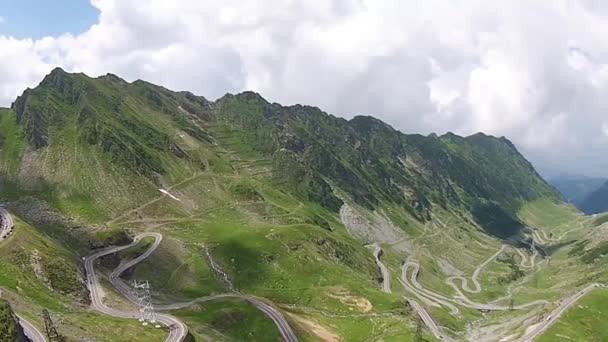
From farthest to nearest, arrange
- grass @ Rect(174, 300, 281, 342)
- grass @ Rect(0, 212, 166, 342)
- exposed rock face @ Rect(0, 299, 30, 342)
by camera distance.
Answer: grass @ Rect(174, 300, 281, 342), grass @ Rect(0, 212, 166, 342), exposed rock face @ Rect(0, 299, 30, 342)

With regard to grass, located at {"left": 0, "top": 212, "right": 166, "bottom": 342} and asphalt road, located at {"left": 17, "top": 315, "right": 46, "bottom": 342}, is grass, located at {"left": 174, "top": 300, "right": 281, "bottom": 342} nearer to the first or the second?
grass, located at {"left": 0, "top": 212, "right": 166, "bottom": 342}

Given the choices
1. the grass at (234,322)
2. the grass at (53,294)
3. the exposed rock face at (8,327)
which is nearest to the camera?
the exposed rock face at (8,327)

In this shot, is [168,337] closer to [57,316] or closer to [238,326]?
[57,316]

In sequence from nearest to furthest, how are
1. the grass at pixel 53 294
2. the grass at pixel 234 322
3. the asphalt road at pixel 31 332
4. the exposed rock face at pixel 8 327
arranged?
the exposed rock face at pixel 8 327 < the asphalt road at pixel 31 332 < the grass at pixel 53 294 < the grass at pixel 234 322

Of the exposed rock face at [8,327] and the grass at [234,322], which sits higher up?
the exposed rock face at [8,327]

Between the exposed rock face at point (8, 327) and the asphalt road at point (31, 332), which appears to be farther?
the asphalt road at point (31, 332)

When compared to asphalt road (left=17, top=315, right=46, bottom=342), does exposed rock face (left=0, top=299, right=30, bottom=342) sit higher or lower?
higher

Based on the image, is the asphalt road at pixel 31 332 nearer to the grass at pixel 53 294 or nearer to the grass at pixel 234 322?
the grass at pixel 53 294

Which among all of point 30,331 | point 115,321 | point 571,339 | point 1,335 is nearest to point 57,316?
point 115,321

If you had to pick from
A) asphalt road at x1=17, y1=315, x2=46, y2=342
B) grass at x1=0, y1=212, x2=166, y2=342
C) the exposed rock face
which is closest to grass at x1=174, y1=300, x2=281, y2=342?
grass at x1=0, y1=212, x2=166, y2=342

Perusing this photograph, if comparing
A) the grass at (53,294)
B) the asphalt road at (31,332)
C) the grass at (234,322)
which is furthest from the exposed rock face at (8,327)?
the grass at (234,322)

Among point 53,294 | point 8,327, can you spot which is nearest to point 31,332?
point 8,327

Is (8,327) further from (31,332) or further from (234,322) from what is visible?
(234,322)
